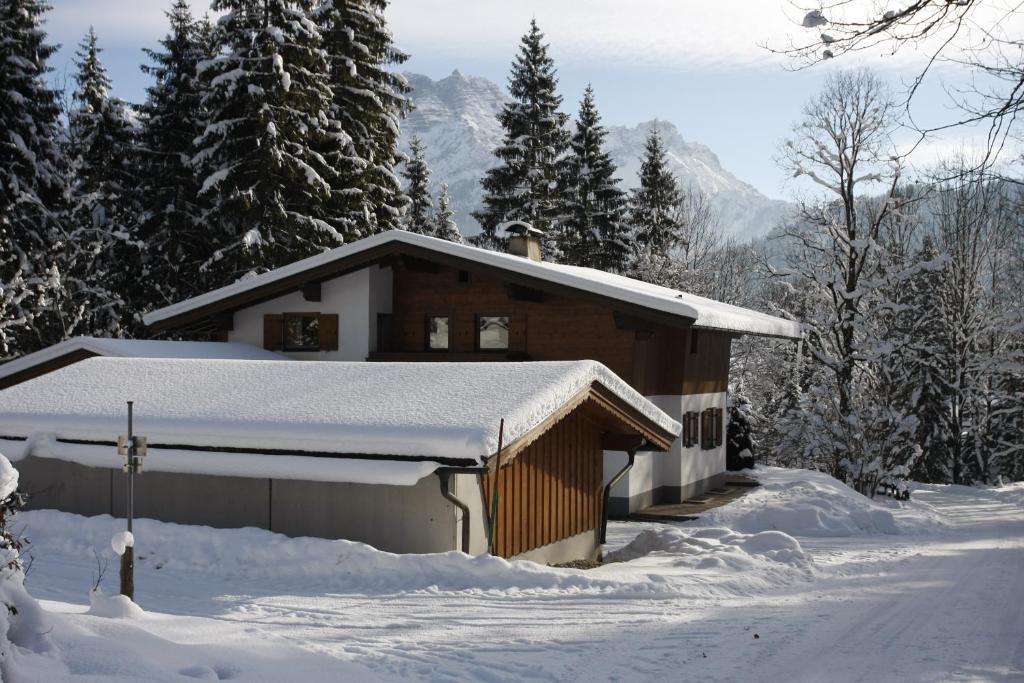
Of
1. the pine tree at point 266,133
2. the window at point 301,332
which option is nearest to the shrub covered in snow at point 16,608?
the window at point 301,332

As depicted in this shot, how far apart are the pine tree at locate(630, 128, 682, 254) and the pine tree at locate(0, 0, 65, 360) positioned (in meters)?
30.8

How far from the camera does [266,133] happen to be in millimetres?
29875

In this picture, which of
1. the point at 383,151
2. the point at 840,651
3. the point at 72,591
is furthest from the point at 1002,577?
the point at 383,151

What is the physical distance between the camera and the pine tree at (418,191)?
53.9 metres

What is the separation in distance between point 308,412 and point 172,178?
84.1 feet

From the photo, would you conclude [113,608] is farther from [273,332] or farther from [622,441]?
[273,332]

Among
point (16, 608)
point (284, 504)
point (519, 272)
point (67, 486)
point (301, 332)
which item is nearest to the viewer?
point (16, 608)

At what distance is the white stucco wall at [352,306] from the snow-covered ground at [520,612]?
10.1 m

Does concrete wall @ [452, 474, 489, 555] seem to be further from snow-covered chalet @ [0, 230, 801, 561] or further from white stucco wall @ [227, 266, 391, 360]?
white stucco wall @ [227, 266, 391, 360]

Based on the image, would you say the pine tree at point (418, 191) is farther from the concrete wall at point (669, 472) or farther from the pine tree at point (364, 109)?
the concrete wall at point (669, 472)

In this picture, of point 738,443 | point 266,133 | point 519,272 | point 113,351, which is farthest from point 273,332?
point 738,443

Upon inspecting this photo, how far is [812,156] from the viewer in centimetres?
2986

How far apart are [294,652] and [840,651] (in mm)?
5293

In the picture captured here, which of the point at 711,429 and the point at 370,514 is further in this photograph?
the point at 711,429
